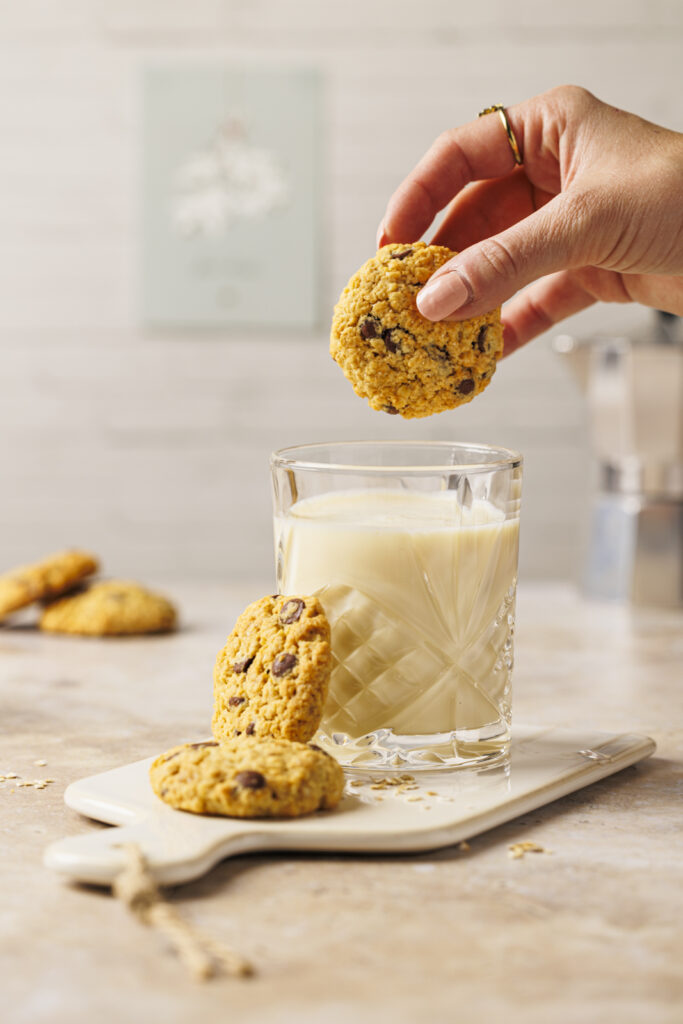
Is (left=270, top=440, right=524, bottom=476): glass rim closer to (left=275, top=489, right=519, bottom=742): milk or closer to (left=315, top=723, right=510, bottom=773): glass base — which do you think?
(left=275, top=489, right=519, bottom=742): milk

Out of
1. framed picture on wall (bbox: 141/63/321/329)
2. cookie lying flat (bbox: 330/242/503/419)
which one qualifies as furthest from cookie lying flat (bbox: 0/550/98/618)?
framed picture on wall (bbox: 141/63/321/329)

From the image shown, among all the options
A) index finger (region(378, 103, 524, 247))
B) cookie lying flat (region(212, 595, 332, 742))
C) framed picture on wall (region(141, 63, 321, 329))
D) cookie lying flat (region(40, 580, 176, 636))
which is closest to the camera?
cookie lying flat (region(212, 595, 332, 742))

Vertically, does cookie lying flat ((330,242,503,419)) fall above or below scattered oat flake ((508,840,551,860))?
above

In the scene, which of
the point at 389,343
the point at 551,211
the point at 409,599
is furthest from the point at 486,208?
the point at 409,599

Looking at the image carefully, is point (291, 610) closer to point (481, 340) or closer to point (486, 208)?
point (481, 340)

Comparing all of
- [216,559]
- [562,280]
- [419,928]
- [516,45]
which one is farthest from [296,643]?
[516,45]

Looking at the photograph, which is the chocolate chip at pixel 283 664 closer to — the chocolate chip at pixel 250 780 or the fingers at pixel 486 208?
the chocolate chip at pixel 250 780

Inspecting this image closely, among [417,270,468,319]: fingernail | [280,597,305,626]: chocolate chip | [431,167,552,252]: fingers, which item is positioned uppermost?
[431,167,552,252]: fingers

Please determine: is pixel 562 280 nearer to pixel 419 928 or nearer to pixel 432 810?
pixel 432 810
